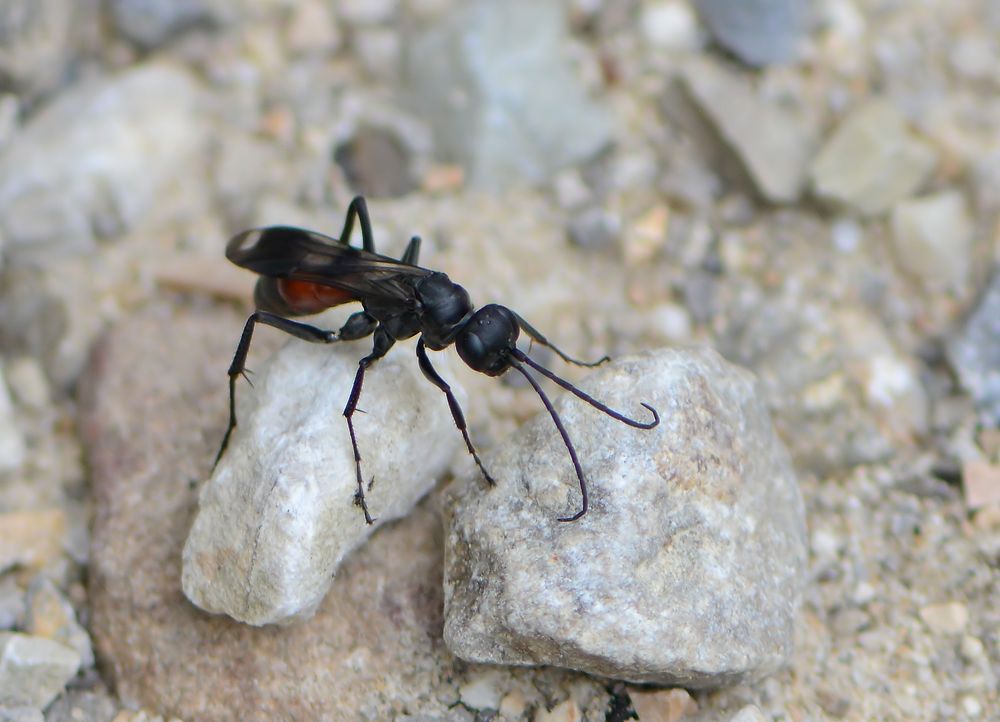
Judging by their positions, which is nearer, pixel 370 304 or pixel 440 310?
pixel 440 310

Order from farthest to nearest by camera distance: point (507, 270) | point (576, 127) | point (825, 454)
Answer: point (576, 127) → point (507, 270) → point (825, 454)

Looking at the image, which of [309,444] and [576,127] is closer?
[309,444]

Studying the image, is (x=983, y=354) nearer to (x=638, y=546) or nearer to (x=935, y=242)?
(x=935, y=242)

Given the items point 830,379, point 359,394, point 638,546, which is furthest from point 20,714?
point 830,379

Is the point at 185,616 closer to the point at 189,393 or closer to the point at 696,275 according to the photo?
the point at 189,393

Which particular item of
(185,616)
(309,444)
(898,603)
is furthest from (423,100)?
(898,603)

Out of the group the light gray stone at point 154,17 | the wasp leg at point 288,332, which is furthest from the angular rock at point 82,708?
the light gray stone at point 154,17

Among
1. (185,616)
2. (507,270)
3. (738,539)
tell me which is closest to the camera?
(738,539)
